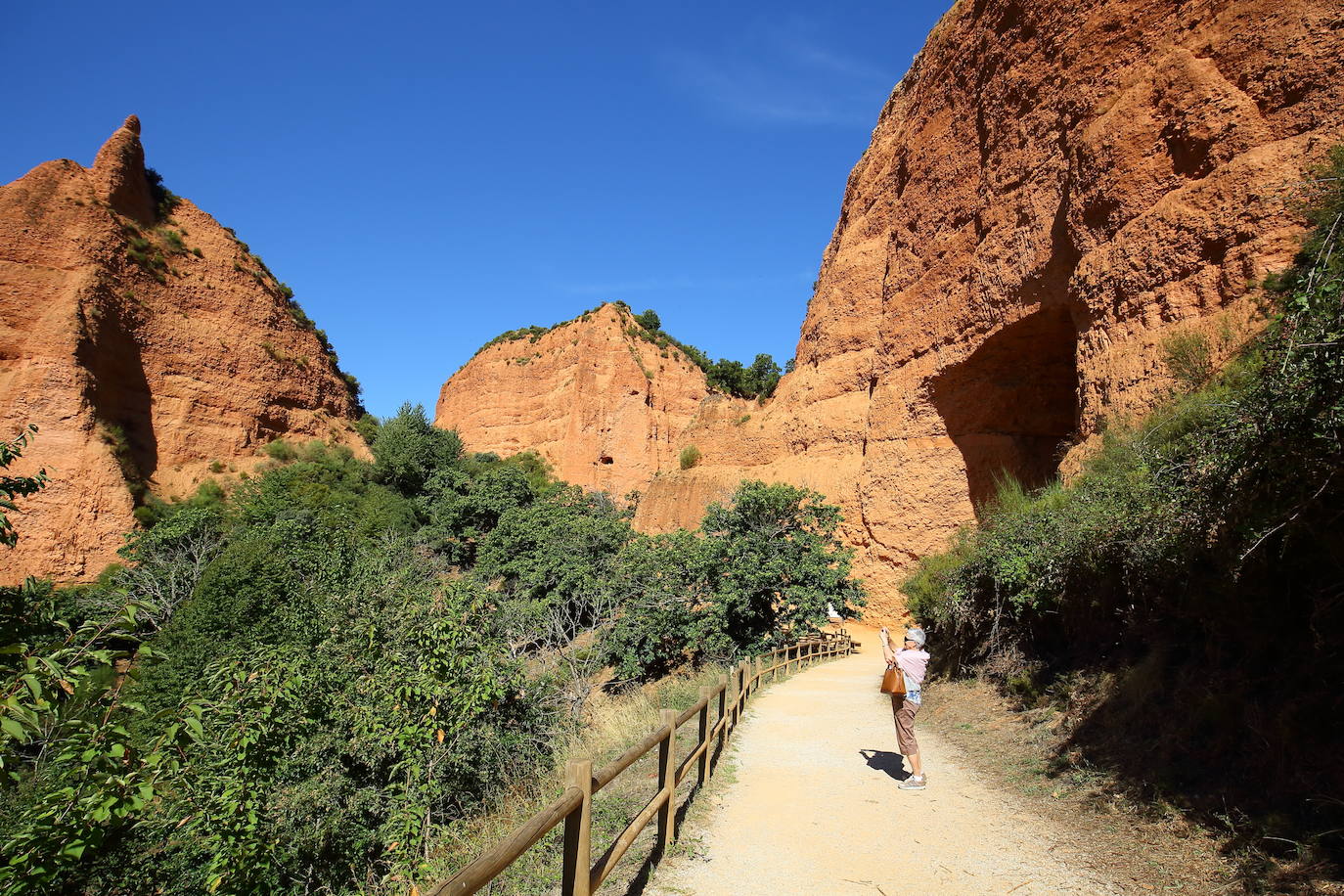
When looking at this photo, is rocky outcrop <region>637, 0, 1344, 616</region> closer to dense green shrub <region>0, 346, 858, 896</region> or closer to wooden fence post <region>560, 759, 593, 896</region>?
dense green shrub <region>0, 346, 858, 896</region>

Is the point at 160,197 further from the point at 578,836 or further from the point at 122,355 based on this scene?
the point at 578,836

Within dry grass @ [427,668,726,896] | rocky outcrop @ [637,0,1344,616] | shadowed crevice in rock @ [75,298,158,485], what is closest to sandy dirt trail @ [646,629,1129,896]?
dry grass @ [427,668,726,896]

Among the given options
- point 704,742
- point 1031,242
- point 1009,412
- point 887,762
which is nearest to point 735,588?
point 887,762

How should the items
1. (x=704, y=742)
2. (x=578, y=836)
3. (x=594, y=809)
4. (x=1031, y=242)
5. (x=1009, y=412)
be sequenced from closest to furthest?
(x=578, y=836) < (x=594, y=809) < (x=704, y=742) < (x=1031, y=242) < (x=1009, y=412)

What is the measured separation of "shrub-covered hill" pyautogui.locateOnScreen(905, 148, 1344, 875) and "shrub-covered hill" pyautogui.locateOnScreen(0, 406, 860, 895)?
6.48 m

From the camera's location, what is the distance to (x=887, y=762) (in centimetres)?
811

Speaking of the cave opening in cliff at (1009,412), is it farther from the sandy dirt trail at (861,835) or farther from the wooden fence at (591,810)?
the wooden fence at (591,810)

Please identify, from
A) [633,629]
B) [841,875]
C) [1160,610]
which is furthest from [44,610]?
[633,629]

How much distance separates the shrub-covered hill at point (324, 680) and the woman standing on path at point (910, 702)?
177 inches

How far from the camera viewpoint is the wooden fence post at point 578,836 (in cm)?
378

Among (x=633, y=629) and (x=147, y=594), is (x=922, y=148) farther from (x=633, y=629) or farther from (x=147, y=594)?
(x=147, y=594)

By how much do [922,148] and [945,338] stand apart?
8.02m

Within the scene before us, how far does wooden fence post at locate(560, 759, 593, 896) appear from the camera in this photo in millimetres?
3779

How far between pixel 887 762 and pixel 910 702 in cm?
139
